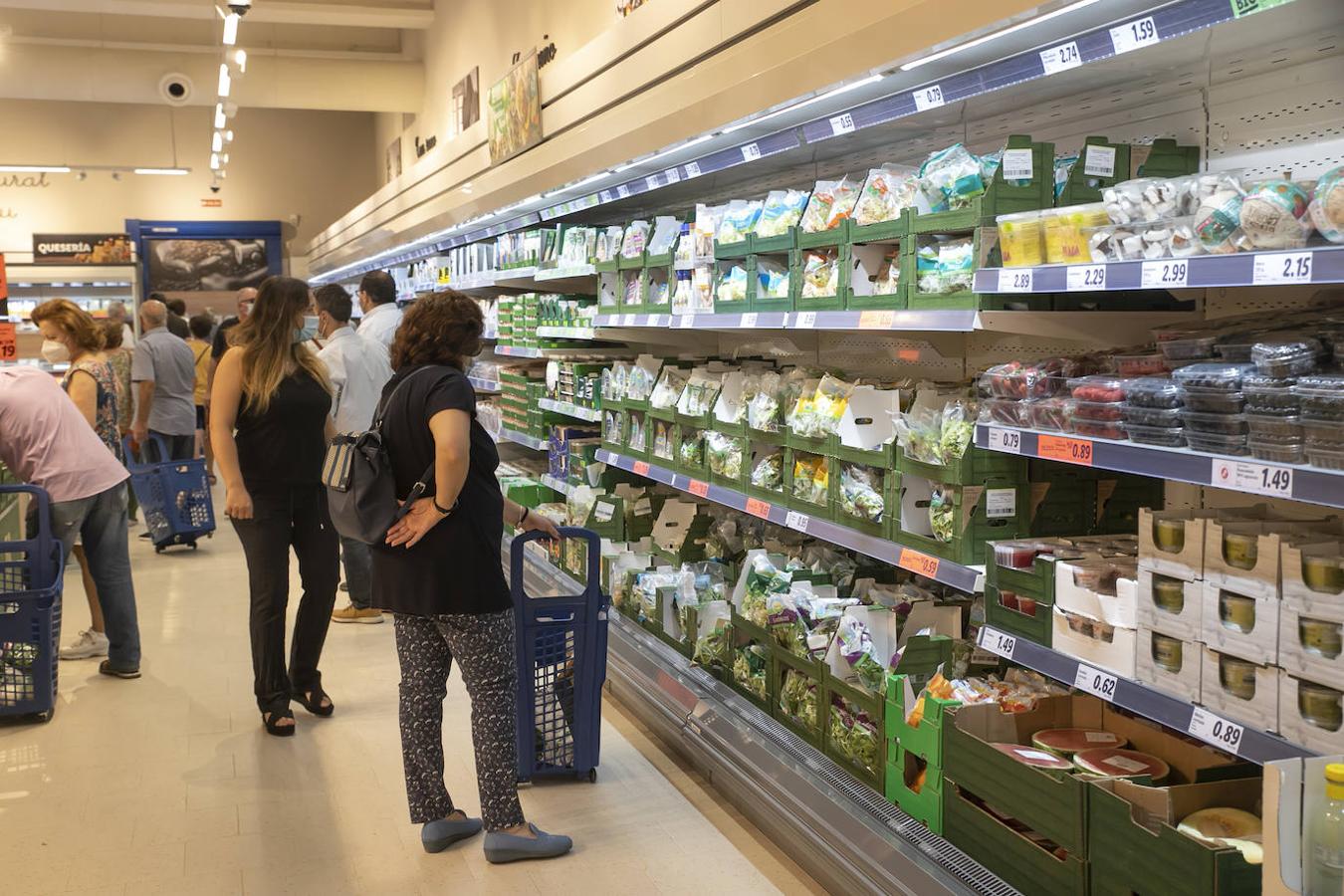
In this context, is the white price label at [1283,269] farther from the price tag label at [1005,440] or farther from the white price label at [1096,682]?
the white price label at [1096,682]

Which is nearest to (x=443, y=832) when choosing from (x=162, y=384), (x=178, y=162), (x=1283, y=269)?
(x=1283, y=269)

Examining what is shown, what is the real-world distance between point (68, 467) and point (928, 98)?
3676 millimetres

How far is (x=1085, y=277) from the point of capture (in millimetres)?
2459

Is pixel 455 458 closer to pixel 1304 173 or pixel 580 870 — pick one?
pixel 580 870

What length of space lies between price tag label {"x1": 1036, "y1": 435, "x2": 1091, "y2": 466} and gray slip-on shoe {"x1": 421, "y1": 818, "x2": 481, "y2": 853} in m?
1.99

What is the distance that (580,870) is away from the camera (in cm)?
336

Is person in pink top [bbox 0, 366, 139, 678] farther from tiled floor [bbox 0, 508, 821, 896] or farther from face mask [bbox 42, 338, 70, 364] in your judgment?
face mask [bbox 42, 338, 70, 364]

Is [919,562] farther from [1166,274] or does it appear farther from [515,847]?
[515,847]

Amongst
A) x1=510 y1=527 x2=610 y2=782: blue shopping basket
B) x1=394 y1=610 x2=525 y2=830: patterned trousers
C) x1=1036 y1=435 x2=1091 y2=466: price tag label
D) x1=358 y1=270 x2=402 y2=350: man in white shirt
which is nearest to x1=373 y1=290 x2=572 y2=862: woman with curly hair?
x1=394 y1=610 x2=525 y2=830: patterned trousers

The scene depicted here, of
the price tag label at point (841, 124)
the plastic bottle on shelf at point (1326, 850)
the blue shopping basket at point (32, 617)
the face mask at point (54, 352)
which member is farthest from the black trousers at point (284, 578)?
the plastic bottle on shelf at point (1326, 850)

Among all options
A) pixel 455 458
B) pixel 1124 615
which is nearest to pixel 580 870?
pixel 455 458

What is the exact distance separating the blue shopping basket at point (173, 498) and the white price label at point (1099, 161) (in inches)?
272

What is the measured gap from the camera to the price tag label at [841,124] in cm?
326

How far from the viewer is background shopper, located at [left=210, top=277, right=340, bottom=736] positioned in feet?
14.3
